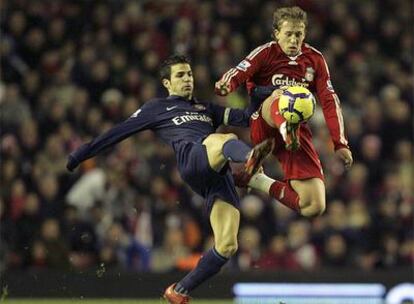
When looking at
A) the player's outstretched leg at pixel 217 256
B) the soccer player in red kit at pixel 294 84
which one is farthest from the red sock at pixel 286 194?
the player's outstretched leg at pixel 217 256

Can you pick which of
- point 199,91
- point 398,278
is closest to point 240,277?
point 398,278

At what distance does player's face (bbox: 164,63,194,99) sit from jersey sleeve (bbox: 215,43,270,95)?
1.66 ft

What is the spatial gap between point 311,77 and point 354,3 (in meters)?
8.63

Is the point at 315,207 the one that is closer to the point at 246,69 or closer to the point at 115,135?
the point at 246,69

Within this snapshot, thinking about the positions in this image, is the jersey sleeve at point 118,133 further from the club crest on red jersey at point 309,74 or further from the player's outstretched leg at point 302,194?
the club crest on red jersey at point 309,74

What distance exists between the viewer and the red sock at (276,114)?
9891 mm

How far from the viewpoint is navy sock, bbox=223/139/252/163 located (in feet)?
31.6

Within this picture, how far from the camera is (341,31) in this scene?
18.4 m

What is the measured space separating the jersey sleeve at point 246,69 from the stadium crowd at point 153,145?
179 inches

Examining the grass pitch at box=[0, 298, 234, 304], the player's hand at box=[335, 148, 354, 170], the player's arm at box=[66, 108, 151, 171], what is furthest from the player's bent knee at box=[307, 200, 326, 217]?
the grass pitch at box=[0, 298, 234, 304]

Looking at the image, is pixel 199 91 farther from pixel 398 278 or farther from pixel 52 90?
pixel 398 278

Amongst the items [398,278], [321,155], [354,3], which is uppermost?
[354,3]

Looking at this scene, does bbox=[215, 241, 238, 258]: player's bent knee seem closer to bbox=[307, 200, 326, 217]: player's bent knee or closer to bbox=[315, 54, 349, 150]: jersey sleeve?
bbox=[307, 200, 326, 217]: player's bent knee

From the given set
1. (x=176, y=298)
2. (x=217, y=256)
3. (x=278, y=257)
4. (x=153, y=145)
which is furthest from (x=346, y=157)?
(x=153, y=145)
